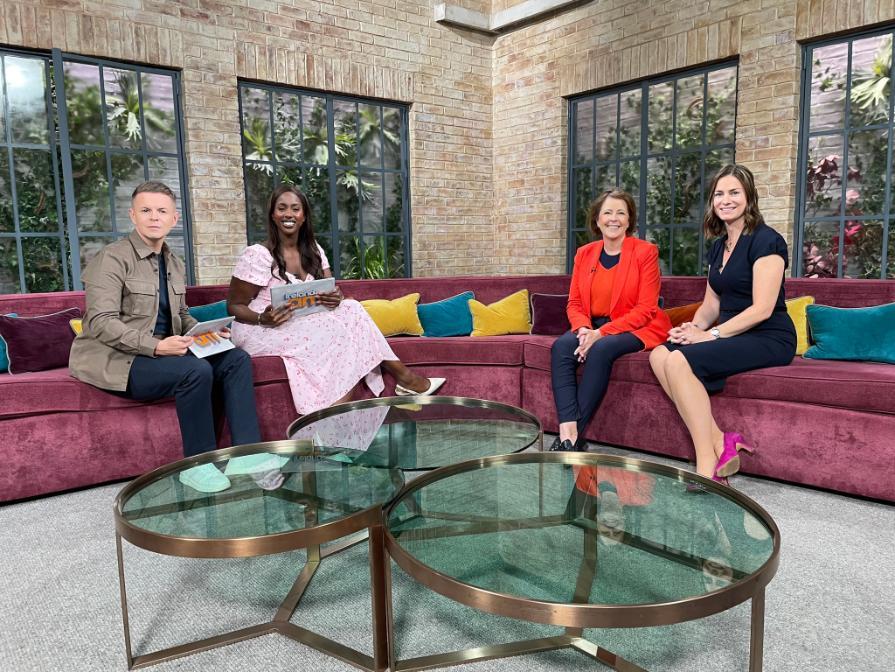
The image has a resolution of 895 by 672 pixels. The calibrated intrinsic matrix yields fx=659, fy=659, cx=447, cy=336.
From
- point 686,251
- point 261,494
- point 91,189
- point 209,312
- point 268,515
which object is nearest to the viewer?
point 268,515

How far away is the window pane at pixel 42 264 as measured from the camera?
15.1 feet

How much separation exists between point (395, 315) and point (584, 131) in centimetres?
269

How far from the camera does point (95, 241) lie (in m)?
4.73

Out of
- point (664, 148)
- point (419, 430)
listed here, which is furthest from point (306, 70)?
point (419, 430)

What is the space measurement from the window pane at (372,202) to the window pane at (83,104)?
6.98 feet

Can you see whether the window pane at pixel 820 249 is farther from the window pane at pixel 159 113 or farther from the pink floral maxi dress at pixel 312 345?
the window pane at pixel 159 113

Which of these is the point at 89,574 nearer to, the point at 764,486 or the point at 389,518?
the point at 389,518

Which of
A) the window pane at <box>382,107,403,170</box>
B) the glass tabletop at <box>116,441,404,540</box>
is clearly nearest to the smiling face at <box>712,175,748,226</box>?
the glass tabletop at <box>116,441,404,540</box>

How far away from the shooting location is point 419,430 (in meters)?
2.69

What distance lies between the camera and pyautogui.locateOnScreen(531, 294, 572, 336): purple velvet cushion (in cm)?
436

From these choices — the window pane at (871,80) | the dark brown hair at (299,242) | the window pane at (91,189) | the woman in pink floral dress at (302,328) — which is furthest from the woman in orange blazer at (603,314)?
the window pane at (91,189)

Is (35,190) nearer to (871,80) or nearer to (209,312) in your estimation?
(209,312)

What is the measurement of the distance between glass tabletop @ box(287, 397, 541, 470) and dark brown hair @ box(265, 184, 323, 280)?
3.76 ft

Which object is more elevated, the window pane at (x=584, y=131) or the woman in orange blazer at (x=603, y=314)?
the window pane at (x=584, y=131)
